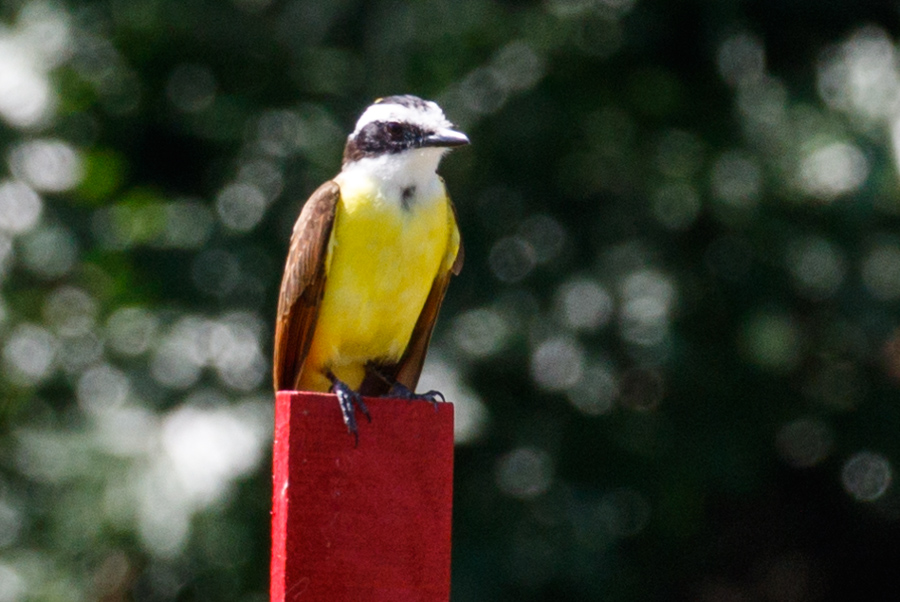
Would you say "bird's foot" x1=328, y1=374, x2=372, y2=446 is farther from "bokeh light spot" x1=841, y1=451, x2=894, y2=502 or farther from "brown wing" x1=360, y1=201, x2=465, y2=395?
"bokeh light spot" x1=841, y1=451, x2=894, y2=502

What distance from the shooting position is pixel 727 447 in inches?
259

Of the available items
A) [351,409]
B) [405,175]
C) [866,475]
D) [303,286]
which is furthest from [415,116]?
[866,475]

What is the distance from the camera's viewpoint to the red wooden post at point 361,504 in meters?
2.86

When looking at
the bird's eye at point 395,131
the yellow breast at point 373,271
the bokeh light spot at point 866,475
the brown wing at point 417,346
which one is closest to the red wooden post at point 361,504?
the yellow breast at point 373,271

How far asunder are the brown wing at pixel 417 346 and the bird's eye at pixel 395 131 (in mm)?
297

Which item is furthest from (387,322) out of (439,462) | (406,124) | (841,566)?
(841,566)

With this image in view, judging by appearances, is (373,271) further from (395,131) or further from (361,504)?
(361,504)

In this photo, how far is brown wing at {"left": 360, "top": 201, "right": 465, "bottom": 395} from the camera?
4453 mm

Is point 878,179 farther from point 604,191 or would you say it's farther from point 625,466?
point 625,466

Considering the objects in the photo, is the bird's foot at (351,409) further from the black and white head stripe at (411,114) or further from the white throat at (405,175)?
the black and white head stripe at (411,114)

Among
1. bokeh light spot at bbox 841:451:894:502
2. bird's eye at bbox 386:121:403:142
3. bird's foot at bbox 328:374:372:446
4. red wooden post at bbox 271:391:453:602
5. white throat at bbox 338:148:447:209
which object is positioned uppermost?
bird's eye at bbox 386:121:403:142

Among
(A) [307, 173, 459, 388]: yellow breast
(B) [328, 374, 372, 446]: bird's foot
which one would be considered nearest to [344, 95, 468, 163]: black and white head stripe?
(A) [307, 173, 459, 388]: yellow breast

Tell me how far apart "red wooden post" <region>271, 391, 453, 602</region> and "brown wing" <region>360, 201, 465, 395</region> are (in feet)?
4.89

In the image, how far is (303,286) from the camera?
13.6 feet
